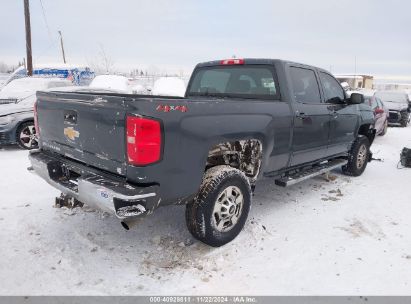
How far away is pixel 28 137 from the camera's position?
845 centimetres

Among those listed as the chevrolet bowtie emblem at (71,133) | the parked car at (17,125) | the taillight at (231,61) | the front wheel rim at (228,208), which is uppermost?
the taillight at (231,61)

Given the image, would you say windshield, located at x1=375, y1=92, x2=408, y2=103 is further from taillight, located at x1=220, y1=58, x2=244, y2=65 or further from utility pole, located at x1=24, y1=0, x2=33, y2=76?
utility pole, located at x1=24, y1=0, x2=33, y2=76

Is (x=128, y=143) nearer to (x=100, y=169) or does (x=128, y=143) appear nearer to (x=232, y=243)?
(x=100, y=169)

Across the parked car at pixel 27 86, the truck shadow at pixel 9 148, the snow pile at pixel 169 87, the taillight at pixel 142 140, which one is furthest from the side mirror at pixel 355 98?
the snow pile at pixel 169 87

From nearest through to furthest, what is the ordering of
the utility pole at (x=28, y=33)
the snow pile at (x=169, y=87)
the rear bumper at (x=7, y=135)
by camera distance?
the rear bumper at (x=7, y=135) < the utility pole at (x=28, y=33) < the snow pile at (x=169, y=87)

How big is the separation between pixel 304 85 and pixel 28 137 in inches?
270

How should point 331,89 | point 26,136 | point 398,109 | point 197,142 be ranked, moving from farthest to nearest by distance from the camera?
point 398,109 < point 26,136 < point 331,89 < point 197,142

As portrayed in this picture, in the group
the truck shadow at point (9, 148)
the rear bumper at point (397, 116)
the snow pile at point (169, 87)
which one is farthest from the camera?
the snow pile at point (169, 87)

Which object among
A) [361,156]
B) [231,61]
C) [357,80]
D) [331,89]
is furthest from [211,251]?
[357,80]

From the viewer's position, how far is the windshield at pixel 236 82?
4.45m

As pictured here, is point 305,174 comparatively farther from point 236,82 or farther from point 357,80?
point 357,80

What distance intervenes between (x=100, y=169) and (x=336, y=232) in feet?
9.33

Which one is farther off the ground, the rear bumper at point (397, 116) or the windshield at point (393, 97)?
the windshield at point (393, 97)

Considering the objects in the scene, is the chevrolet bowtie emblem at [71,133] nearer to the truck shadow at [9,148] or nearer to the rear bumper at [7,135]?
the rear bumper at [7,135]
